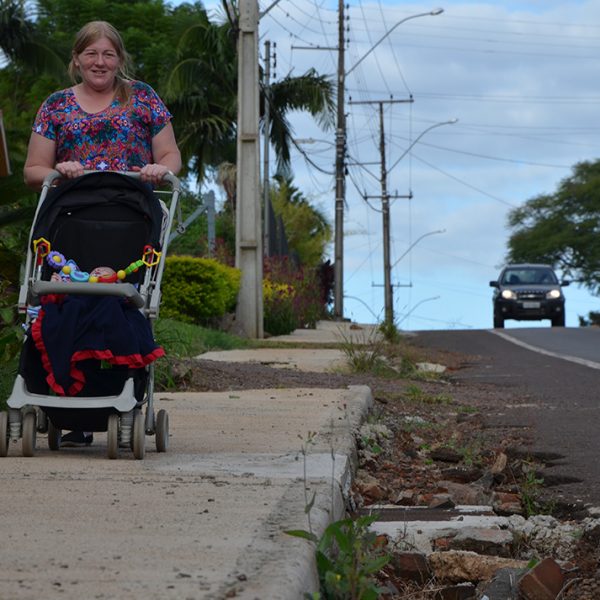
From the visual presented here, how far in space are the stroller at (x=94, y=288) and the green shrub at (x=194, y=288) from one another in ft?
52.8

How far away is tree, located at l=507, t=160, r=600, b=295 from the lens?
80750 millimetres

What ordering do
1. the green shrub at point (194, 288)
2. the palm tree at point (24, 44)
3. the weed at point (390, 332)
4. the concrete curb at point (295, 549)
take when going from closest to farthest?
the concrete curb at point (295, 549) → the weed at point (390, 332) → the green shrub at point (194, 288) → the palm tree at point (24, 44)

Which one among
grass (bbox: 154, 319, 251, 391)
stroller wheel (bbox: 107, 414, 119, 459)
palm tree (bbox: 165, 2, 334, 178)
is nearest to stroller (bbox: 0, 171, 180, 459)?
stroller wheel (bbox: 107, 414, 119, 459)

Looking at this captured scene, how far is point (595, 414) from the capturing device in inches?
395

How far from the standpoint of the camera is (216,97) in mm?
45875

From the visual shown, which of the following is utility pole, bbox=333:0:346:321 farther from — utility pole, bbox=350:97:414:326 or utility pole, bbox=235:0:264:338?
utility pole, bbox=235:0:264:338

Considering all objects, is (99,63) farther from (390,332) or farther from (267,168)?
(267,168)

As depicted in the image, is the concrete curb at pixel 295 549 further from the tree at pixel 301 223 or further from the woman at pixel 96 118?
the tree at pixel 301 223

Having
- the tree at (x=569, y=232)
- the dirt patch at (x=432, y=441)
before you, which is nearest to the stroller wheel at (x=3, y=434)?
the dirt patch at (x=432, y=441)

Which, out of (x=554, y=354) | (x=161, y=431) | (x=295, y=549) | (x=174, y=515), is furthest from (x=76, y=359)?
(x=554, y=354)

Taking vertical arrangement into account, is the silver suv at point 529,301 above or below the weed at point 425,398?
above

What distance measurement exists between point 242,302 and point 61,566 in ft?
67.2

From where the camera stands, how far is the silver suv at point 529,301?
1463 inches

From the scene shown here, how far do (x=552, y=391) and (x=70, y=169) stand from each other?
7332 millimetres
